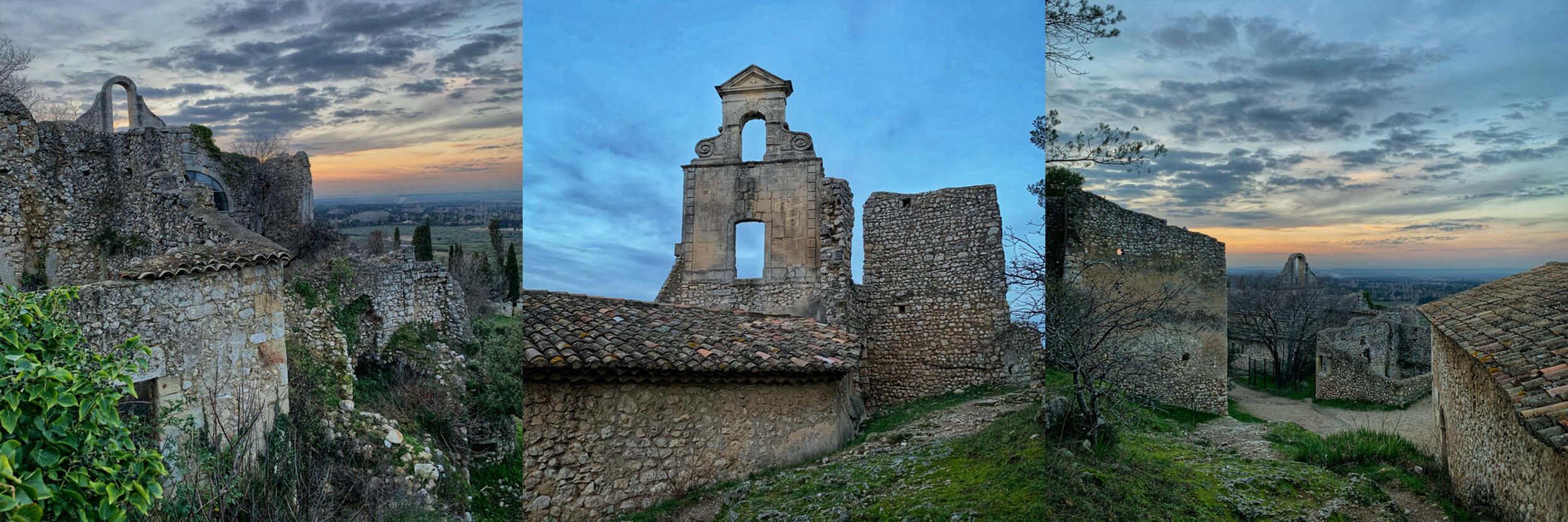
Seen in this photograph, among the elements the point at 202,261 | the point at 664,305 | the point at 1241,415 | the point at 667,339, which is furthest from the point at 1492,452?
the point at 202,261

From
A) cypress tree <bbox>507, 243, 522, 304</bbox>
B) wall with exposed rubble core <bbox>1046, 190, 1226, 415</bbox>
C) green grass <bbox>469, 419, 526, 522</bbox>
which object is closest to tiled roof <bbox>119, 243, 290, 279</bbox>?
cypress tree <bbox>507, 243, 522, 304</bbox>

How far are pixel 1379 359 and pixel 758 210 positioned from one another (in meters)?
3.99

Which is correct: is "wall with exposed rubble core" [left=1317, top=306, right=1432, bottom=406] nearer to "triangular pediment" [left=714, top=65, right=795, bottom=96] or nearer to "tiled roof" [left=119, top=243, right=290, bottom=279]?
"triangular pediment" [left=714, top=65, right=795, bottom=96]

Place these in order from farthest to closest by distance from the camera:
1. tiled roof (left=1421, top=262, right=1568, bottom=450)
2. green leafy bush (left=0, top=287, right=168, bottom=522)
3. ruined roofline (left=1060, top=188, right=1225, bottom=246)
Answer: ruined roofline (left=1060, top=188, right=1225, bottom=246) < tiled roof (left=1421, top=262, right=1568, bottom=450) < green leafy bush (left=0, top=287, right=168, bottom=522)

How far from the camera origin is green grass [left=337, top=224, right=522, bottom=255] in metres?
3.64

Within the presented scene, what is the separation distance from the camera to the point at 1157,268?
3338 mm

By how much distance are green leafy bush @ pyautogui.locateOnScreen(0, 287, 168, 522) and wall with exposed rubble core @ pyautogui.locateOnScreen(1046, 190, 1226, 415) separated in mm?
3557

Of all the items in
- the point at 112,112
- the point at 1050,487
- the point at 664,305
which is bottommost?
the point at 1050,487

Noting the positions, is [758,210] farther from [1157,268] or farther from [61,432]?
[61,432]

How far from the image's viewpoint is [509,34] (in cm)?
365

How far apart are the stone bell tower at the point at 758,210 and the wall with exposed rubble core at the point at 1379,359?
11.1 ft

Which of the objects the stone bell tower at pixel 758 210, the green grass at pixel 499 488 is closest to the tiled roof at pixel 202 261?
the green grass at pixel 499 488

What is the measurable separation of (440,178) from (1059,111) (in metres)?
3.33

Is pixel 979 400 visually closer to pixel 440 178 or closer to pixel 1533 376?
pixel 1533 376
